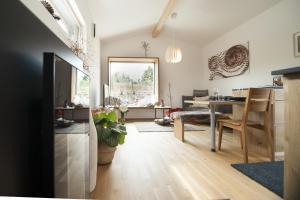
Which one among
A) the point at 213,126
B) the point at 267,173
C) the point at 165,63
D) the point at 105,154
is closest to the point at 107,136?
the point at 105,154

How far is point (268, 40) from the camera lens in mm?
4305

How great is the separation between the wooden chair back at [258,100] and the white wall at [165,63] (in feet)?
15.4

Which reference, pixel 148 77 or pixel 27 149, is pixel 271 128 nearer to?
pixel 27 149

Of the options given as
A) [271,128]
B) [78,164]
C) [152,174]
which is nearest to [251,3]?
[271,128]

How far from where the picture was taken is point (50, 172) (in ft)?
2.13

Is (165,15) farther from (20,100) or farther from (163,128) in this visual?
(20,100)

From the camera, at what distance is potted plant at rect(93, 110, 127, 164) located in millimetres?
2285

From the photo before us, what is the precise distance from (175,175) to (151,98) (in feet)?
16.8

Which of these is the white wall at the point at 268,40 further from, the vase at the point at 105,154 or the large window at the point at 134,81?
the vase at the point at 105,154

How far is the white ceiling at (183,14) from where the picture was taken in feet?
14.0

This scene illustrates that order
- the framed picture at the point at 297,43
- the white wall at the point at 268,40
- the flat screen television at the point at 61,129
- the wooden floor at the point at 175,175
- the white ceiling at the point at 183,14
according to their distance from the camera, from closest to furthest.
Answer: the flat screen television at the point at 61,129 < the wooden floor at the point at 175,175 < the framed picture at the point at 297,43 < the white wall at the point at 268,40 < the white ceiling at the point at 183,14

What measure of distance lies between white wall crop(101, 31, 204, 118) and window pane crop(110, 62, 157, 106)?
11.0 inches

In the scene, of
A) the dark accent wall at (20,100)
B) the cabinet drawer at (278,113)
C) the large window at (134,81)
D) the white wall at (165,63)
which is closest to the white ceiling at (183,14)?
the white wall at (165,63)

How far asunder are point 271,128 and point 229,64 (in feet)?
10.7
